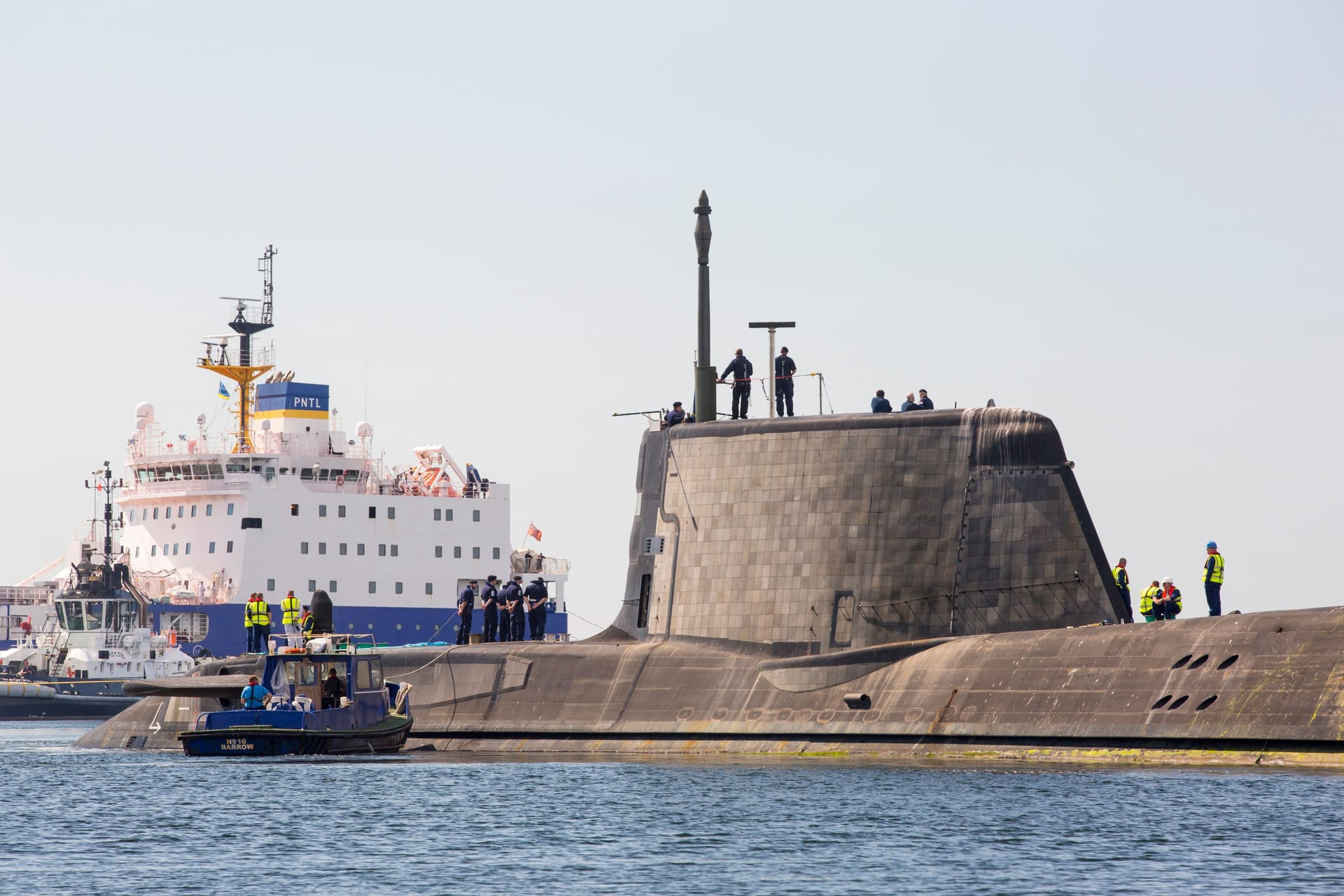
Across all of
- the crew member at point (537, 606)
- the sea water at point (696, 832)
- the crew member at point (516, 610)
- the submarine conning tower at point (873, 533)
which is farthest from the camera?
the crew member at point (516, 610)

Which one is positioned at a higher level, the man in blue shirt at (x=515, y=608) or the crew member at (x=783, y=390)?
the crew member at (x=783, y=390)

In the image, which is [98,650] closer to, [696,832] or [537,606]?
[537,606]

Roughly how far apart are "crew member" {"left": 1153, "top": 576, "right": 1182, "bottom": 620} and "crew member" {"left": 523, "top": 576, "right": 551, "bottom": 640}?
421 inches

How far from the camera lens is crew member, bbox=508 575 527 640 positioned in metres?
33.4

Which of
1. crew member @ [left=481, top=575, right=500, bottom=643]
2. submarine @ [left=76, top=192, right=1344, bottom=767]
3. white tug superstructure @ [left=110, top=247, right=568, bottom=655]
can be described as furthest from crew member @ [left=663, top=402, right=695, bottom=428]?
white tug superstructure @ [left=110, top=247, right=568, bottom=655]

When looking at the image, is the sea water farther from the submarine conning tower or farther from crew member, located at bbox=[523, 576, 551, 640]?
Answer: crew member, located at bbox=[523, 576, 551, 640]

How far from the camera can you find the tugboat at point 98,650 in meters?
63.5

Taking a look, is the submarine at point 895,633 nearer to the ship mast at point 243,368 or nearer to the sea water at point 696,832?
the sea water at point 696,832

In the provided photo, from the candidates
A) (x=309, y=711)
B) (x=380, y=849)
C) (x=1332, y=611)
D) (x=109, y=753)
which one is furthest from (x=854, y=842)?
(x=109, y=753)

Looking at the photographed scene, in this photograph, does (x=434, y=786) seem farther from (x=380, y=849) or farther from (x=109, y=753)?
(x=109, y=753)

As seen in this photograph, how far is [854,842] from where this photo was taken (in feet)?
66.0

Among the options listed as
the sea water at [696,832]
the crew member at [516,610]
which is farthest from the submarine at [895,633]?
the crew member at [516,610]

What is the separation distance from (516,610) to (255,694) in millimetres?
5184

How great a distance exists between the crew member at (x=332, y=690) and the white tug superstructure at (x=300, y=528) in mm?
31511
